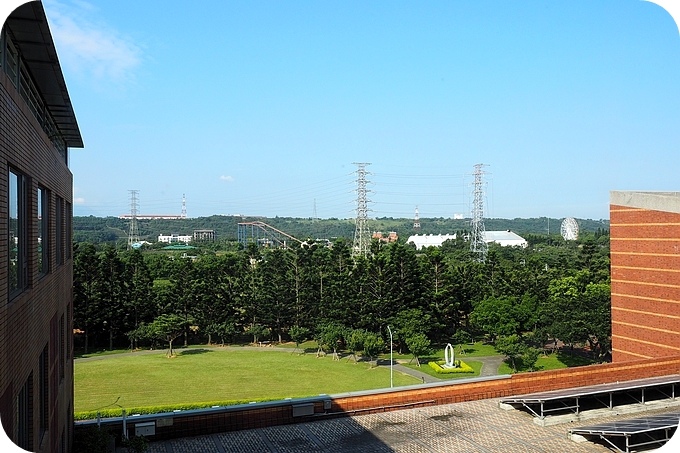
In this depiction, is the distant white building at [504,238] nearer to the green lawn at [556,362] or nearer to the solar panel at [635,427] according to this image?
the green lawn at [556,362]

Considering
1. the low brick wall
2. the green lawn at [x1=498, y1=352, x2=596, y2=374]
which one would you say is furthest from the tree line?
the low brick wall

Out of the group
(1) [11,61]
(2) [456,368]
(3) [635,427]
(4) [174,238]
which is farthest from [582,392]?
(4) [174,238]

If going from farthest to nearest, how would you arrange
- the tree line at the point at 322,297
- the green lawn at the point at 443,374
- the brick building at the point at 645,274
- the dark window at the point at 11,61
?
the tree line at the point at 322,297 < the green lawn at the point at 443,374 < the brick building at the point at 645,274 < the dark window at the point at 11,61

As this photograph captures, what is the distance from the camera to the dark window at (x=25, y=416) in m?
3.08

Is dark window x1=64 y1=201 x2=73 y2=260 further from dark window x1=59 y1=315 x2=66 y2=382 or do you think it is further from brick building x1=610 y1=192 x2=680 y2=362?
brick building x1=610 y1=192 x2=680 y2=362

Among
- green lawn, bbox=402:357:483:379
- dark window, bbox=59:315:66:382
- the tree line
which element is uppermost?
dark window, bbox=59:315:66:382

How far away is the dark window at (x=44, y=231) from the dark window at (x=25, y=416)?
1075 mm

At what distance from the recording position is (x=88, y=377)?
1499cm

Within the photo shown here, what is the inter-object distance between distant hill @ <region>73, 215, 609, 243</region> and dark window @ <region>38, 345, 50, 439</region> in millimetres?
49335

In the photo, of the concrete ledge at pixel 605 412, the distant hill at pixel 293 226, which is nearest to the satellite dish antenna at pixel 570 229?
the distant hill at pixel 293 226

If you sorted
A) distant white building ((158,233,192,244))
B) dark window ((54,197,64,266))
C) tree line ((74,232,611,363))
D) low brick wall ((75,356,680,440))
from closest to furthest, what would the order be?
dark window ((54,197,64,266)), low brick wall ((75,356,680,440)), tree line ((74,232,611,363)), distant white building ((158,233,192,244))

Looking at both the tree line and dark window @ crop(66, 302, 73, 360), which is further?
the tree line

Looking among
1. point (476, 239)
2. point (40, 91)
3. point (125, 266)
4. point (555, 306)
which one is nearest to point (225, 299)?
point (125, 266)

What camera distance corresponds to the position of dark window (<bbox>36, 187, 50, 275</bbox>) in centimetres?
422
